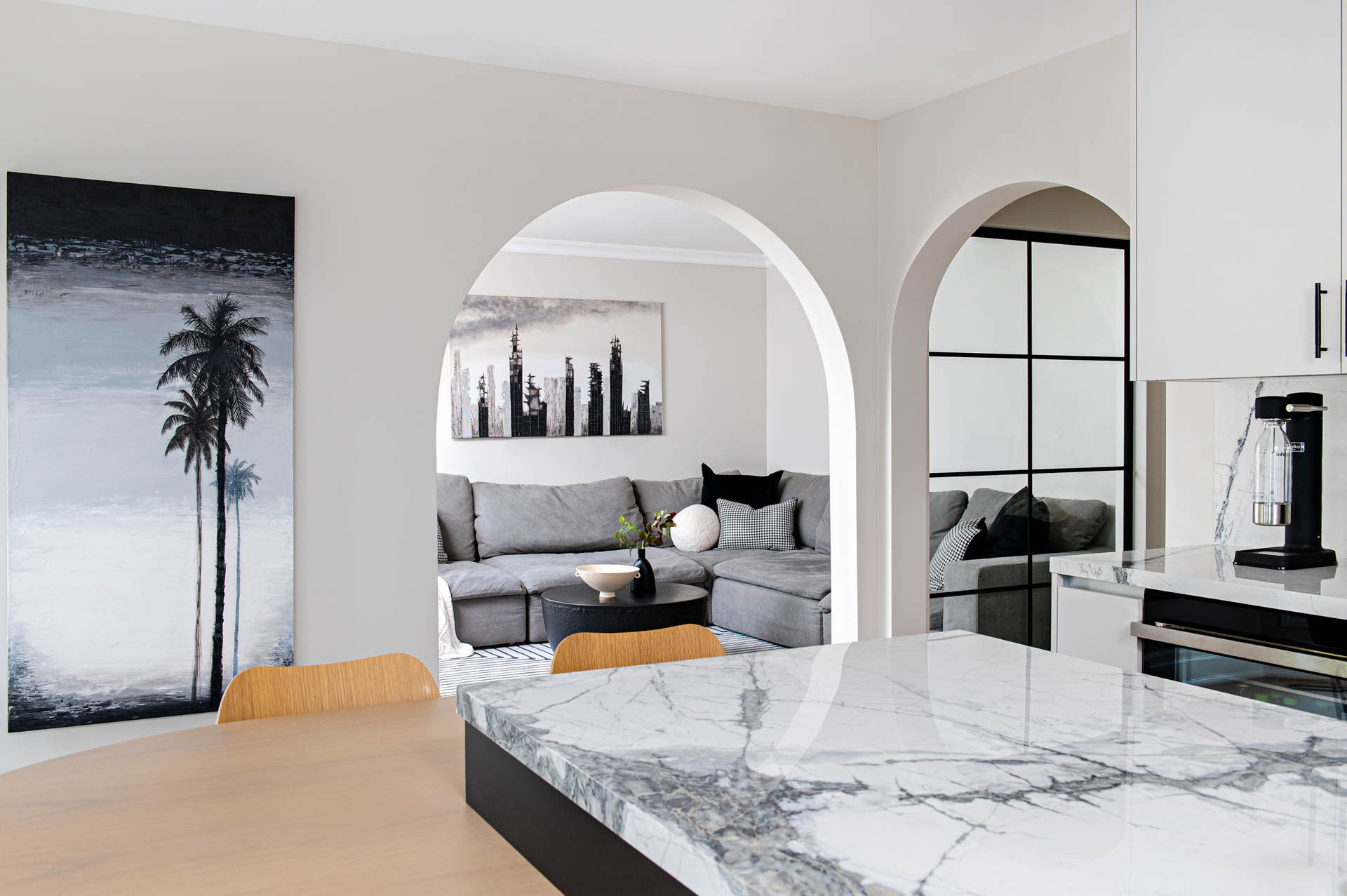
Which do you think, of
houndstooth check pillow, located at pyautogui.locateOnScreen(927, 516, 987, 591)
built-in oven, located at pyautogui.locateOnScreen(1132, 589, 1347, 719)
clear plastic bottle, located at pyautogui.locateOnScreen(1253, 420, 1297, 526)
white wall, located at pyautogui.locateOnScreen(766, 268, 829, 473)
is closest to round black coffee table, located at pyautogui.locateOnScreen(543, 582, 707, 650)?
houndstooth check pillow, located at pyautogui.locateOnScreen(927, 516, 987, 591)

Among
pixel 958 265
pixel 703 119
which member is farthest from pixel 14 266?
pixel 958 265

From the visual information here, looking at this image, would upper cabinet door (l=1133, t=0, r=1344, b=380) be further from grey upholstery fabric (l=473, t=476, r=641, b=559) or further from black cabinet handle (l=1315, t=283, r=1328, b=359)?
grey upholstery fabric (l=473, t=476, r=641, b=559)

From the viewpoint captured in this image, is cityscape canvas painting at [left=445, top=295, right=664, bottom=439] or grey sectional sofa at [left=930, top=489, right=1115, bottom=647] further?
cityscape canvas painting at [left=445, top=295, right=664, bottom=439]

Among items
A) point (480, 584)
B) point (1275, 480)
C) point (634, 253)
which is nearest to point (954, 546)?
point (1275, 480)

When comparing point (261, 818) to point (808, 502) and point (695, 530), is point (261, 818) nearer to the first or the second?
point (695, 530)

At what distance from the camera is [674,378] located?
7242 millimetres

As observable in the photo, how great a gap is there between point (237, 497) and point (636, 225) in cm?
382

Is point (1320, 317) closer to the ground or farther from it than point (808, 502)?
farther from it

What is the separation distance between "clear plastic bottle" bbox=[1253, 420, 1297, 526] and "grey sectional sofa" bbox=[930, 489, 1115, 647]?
1.39 meters

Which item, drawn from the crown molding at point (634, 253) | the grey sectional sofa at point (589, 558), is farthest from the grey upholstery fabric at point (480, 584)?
the crown molding at point (634, 253)

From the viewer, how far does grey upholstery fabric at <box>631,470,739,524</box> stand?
688cm

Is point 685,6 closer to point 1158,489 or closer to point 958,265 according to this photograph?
point 958,265

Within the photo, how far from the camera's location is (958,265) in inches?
169

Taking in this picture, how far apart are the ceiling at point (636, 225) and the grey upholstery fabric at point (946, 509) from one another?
7.06 feet
